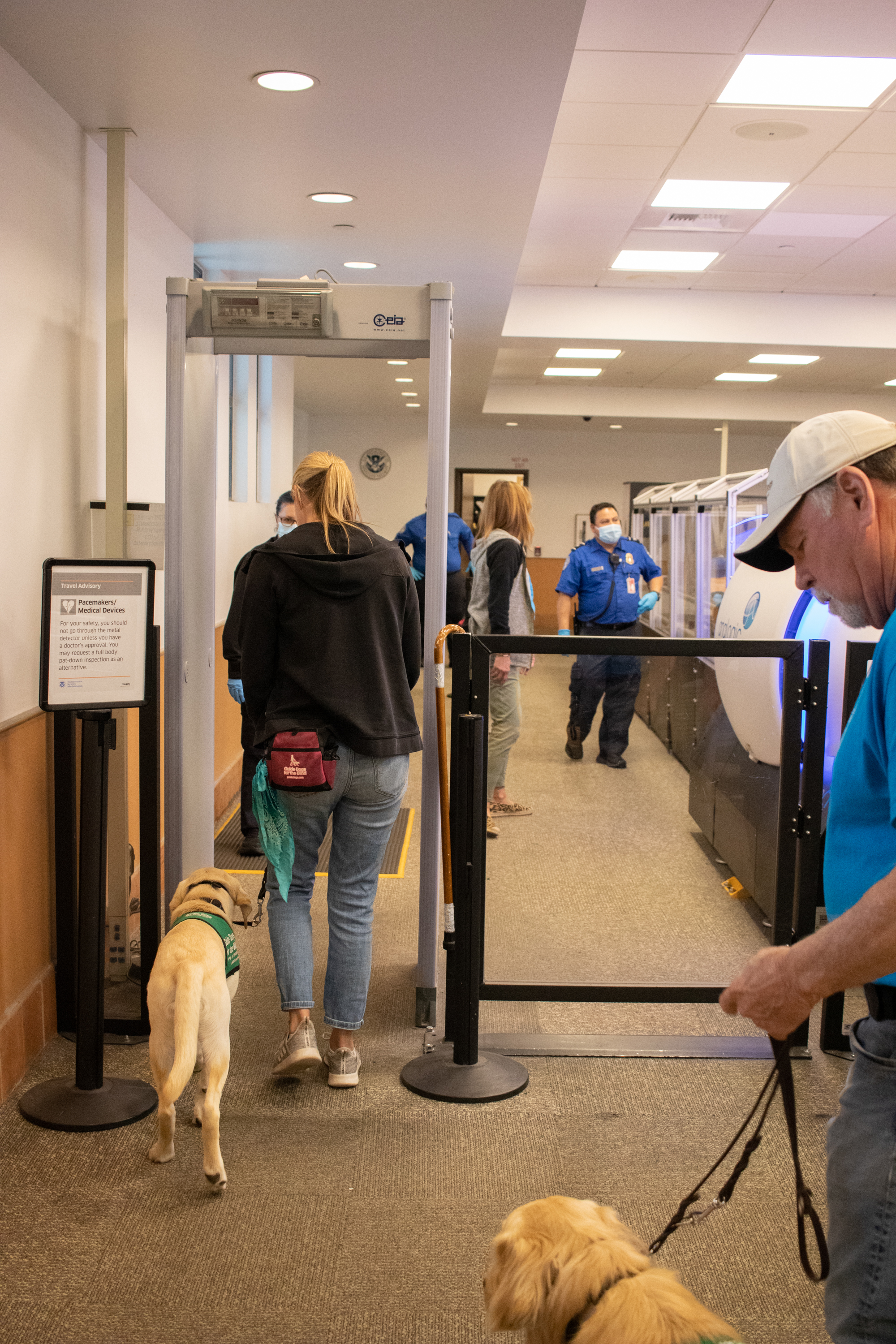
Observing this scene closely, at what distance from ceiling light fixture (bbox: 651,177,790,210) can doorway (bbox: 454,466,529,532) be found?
1175 cm

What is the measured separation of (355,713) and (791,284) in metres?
7.78

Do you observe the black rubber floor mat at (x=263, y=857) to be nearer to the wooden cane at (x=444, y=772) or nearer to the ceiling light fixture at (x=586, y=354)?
the wooden cane at (x=444, y=772)

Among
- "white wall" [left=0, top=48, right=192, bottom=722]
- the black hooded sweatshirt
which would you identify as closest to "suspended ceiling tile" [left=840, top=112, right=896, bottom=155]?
"white wall" [left=0, top=48, right=192, bottom=722]

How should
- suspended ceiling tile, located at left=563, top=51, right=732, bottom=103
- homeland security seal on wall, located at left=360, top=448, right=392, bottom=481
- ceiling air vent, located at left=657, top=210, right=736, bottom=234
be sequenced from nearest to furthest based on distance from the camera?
suspended ceiling tile, located at left=563, top=51, right=732, bottom=103 → ceiling air vent, located at left=657, top=210, right=736, bottom=234 → homeland security seal on wall, located at left=360, top=448, right=392, bottom=481

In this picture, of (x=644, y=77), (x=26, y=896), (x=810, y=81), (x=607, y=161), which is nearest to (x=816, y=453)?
(x=26, y=896)

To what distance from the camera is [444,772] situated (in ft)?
10.8

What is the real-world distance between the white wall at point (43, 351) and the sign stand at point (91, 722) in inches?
11.5

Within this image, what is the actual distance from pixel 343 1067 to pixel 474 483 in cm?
1643

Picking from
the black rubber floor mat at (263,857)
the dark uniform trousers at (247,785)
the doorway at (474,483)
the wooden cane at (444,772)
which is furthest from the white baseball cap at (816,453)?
the doorway at (474,483)

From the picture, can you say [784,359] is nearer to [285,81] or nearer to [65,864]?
[285,81]

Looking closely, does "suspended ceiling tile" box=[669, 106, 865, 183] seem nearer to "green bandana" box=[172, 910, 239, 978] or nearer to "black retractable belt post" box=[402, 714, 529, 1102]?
"black retractable belt post" box=[402, 714, 529, 1102]

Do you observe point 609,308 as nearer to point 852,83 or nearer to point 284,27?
point 852,83

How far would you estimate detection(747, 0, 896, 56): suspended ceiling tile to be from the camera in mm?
4086

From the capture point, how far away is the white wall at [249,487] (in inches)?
250
